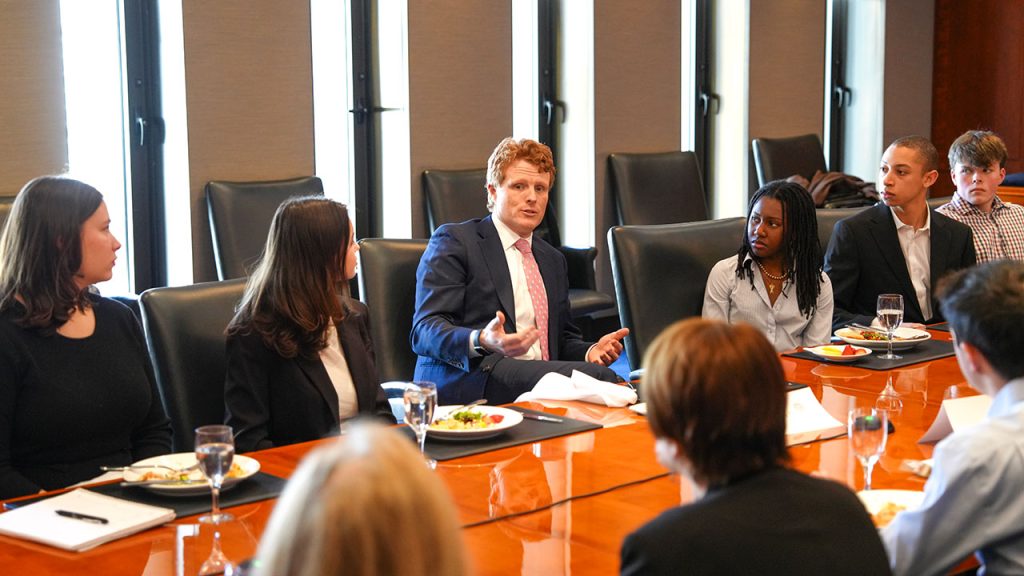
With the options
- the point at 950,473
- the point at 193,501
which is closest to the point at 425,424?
the point at 193,501

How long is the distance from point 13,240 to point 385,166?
342 centimetres

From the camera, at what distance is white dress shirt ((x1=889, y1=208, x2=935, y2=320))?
4.15 meters

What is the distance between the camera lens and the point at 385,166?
5809 millimetres

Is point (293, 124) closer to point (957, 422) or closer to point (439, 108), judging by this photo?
point (439, 108)

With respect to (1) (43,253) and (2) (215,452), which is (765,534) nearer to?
(2) (215,452)

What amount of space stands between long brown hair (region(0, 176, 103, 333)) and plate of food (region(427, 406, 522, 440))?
798 mm

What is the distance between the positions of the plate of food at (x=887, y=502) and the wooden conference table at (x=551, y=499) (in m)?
0.14

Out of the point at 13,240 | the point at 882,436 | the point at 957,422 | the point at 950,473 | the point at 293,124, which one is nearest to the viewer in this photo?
the point at 950,473

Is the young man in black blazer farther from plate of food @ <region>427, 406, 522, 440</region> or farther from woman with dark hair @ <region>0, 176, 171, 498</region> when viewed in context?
woman with dark hair @ <region>0, 176, 171, 498</region>

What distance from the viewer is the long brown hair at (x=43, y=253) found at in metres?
2.42

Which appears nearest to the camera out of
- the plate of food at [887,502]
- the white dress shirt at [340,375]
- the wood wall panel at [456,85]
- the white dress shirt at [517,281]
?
the plate of food at [887,502]

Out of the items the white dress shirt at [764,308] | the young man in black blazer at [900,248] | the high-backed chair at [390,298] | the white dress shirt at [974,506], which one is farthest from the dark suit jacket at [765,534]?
the young man in black blazer at [900,248]

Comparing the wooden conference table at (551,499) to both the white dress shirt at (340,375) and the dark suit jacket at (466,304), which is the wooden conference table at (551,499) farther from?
the dark suit jacket at (466,304)

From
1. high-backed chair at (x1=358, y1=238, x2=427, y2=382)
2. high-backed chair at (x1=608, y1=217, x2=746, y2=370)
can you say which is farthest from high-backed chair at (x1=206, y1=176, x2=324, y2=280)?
high-backed chair at (x1=608, y1=217, x2=746, y2=370)
